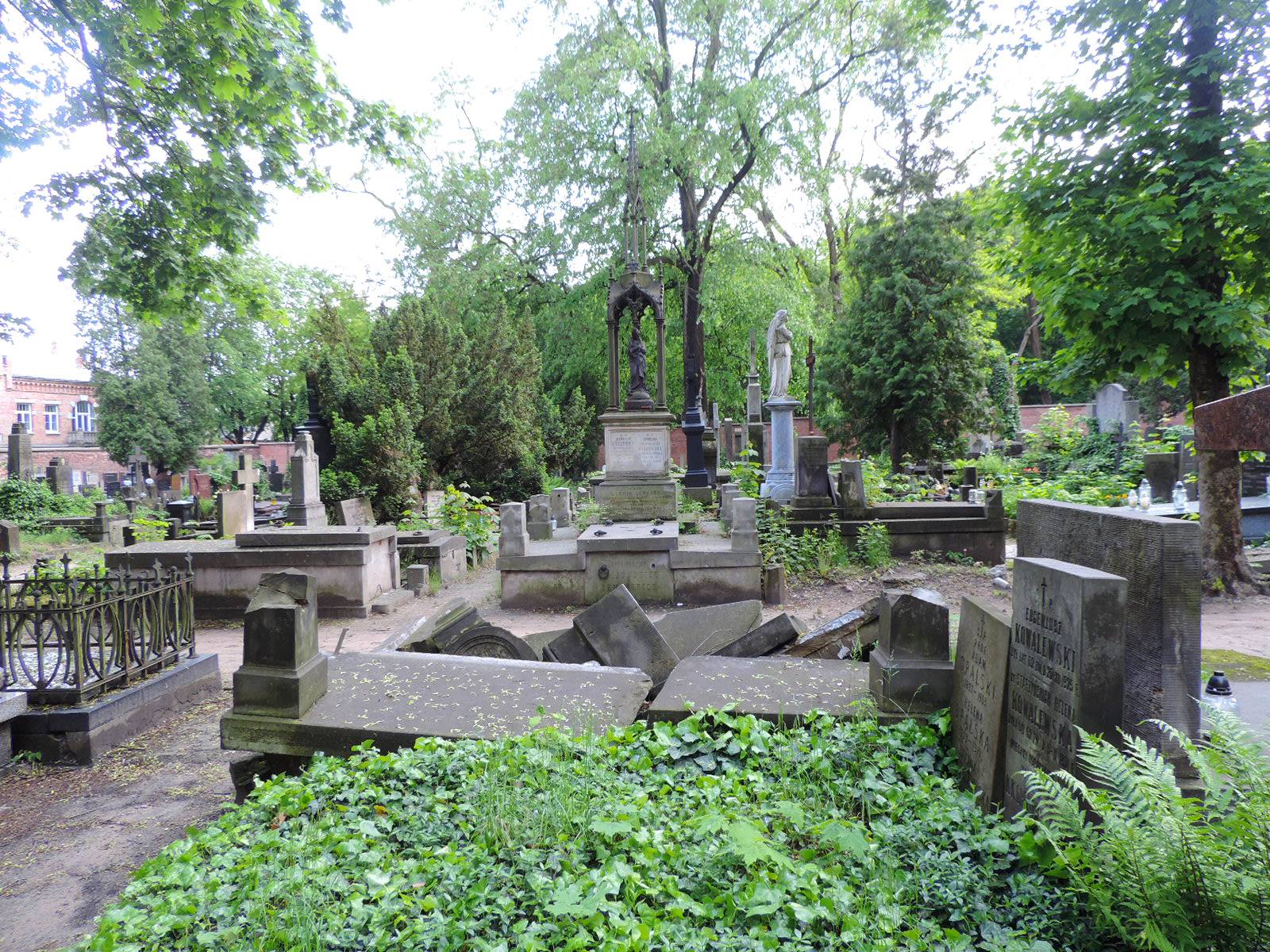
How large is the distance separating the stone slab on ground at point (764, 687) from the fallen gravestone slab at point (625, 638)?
32 cm

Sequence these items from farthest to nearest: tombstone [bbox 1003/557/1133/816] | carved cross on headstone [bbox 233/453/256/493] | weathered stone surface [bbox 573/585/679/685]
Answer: carved cross on headstone [bbox 233/453/256/493] → weathered stone surface [bbox 573/585/679/685] → tombstone [bbox 1003/557/1133/816]

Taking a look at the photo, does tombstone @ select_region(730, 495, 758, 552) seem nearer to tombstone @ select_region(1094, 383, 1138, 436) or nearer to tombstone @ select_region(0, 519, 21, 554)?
tombstone @ select_region(0, 519, 21, 554)

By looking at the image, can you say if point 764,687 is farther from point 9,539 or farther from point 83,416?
point 83,416

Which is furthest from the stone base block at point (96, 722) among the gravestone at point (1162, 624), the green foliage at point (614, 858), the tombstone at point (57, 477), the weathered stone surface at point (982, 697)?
the tombstone at point (57, 477)

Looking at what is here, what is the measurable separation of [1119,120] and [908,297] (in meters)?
12.8

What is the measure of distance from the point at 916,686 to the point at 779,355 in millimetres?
14341

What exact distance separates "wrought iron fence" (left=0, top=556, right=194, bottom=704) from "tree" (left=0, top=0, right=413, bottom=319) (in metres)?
3.51

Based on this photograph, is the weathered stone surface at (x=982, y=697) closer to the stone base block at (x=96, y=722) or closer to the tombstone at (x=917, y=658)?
the tombstone at (x=917, y=658)

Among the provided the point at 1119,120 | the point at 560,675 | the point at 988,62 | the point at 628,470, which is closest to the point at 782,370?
the point at 628,470

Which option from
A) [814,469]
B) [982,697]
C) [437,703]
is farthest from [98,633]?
[814,469]

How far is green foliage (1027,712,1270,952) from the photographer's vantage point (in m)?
2.17

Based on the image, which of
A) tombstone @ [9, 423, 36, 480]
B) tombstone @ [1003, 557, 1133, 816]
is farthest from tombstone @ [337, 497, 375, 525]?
tombstone @ [9, 423, 36, 480]

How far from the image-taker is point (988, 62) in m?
10.2

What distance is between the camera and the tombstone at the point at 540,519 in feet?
40.1
